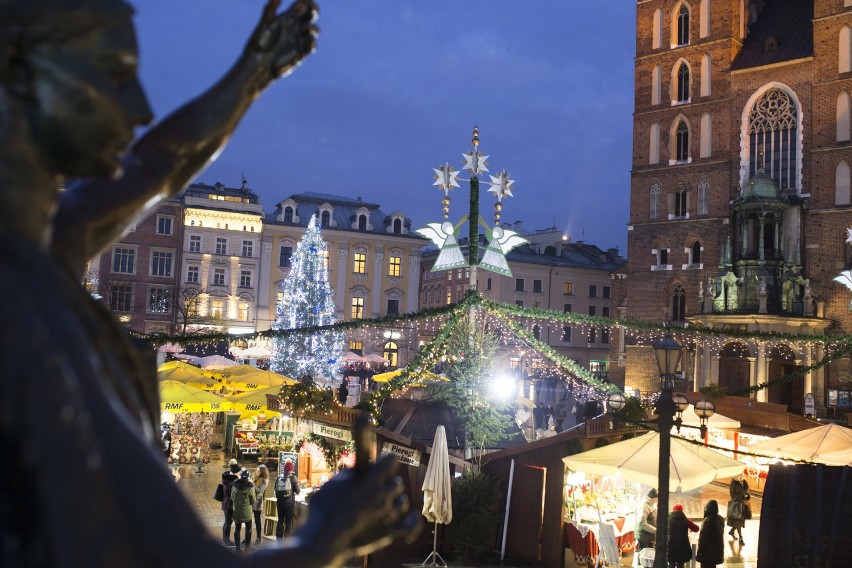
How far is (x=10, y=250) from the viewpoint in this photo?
2.57 ft

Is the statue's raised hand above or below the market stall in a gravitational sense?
above

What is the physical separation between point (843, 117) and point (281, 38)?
1432 inches

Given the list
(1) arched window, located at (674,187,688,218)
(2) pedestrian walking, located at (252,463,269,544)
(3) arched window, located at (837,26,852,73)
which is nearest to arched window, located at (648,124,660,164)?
(1) arched window, located at (674,187,688,218)

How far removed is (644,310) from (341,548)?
38279 mm

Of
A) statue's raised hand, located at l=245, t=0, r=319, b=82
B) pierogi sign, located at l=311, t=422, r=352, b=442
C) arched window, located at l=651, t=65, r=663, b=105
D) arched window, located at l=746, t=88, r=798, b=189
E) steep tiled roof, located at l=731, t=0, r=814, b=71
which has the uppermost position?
steep tiled roof, located at l=731, t=0, r=814, b=71

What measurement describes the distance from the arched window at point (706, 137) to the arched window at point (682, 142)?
73cm

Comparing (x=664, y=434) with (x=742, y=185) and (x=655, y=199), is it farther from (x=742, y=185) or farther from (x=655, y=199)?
(x=655, y=199)

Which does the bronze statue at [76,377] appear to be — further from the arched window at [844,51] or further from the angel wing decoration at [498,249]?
the arched window at [844,51]

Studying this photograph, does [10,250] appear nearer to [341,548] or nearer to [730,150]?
[341,548]

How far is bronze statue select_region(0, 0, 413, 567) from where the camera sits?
747 millimetres

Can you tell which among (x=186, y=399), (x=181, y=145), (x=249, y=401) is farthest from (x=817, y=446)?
(x=181, y=145)

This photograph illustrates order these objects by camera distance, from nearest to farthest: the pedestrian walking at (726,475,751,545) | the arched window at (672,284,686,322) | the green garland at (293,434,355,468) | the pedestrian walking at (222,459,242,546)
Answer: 1. the pedestrian walking at (222,459,242,546)
2. the green garland at (293,434,355,468)
3. the pedestrian walking at (726,475,751,545)
4. the arched window at (672,284,686,322)

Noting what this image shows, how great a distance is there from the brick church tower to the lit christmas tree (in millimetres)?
13993

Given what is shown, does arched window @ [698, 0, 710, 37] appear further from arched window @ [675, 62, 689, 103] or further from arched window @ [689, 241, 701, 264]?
arched window @ [689, 241, 701, 264]
